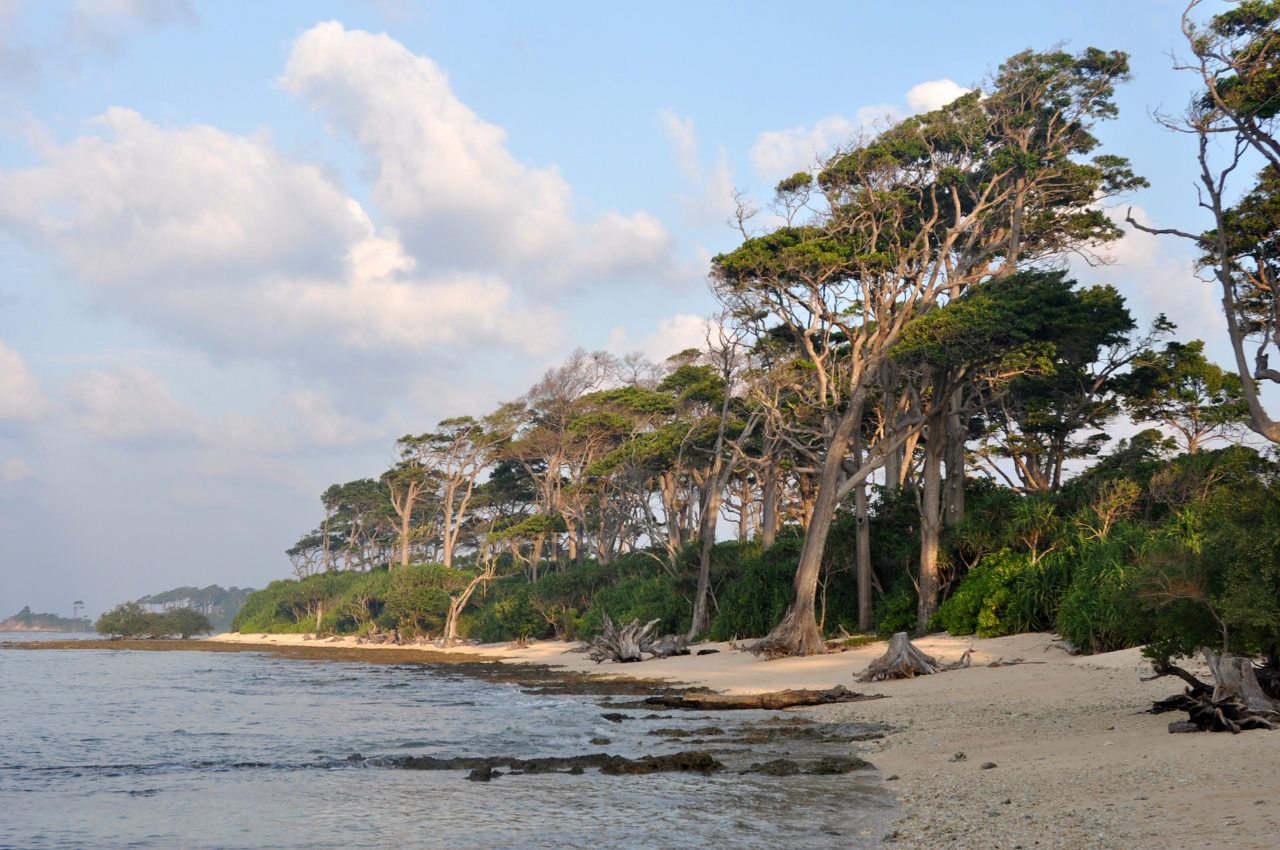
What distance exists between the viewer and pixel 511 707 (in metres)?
18.0

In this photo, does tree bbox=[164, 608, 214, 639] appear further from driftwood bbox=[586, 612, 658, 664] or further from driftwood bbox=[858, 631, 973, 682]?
driftwood bbox=[858, 631, 973, 682]

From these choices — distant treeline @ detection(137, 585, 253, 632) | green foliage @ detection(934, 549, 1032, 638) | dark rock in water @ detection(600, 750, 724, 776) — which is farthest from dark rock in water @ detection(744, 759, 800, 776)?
distant treeline @ detection(137, 585, 253, 632)

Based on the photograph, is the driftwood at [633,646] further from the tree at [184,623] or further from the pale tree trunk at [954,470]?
the tree at [184,623]

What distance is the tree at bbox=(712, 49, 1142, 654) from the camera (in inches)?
1014

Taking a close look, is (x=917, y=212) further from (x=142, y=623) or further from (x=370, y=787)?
(x=142, y=623)

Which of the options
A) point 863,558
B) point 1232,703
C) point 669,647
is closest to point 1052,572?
point 863,558

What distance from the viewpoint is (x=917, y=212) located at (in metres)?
28.1

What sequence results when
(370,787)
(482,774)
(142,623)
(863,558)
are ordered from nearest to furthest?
(370,787)
(482,774)
(863,558)
(142,623)

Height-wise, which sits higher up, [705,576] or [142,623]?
[705,576]

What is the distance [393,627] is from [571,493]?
17.8 m

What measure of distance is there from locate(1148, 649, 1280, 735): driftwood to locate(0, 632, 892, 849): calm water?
9.64ft

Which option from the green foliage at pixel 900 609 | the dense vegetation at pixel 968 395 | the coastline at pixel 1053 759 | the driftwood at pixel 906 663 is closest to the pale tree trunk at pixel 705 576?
the dense vegetation at pixel 968 395

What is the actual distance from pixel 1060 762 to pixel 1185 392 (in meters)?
25.2

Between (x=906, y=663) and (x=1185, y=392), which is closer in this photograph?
(x=906, y=663)
